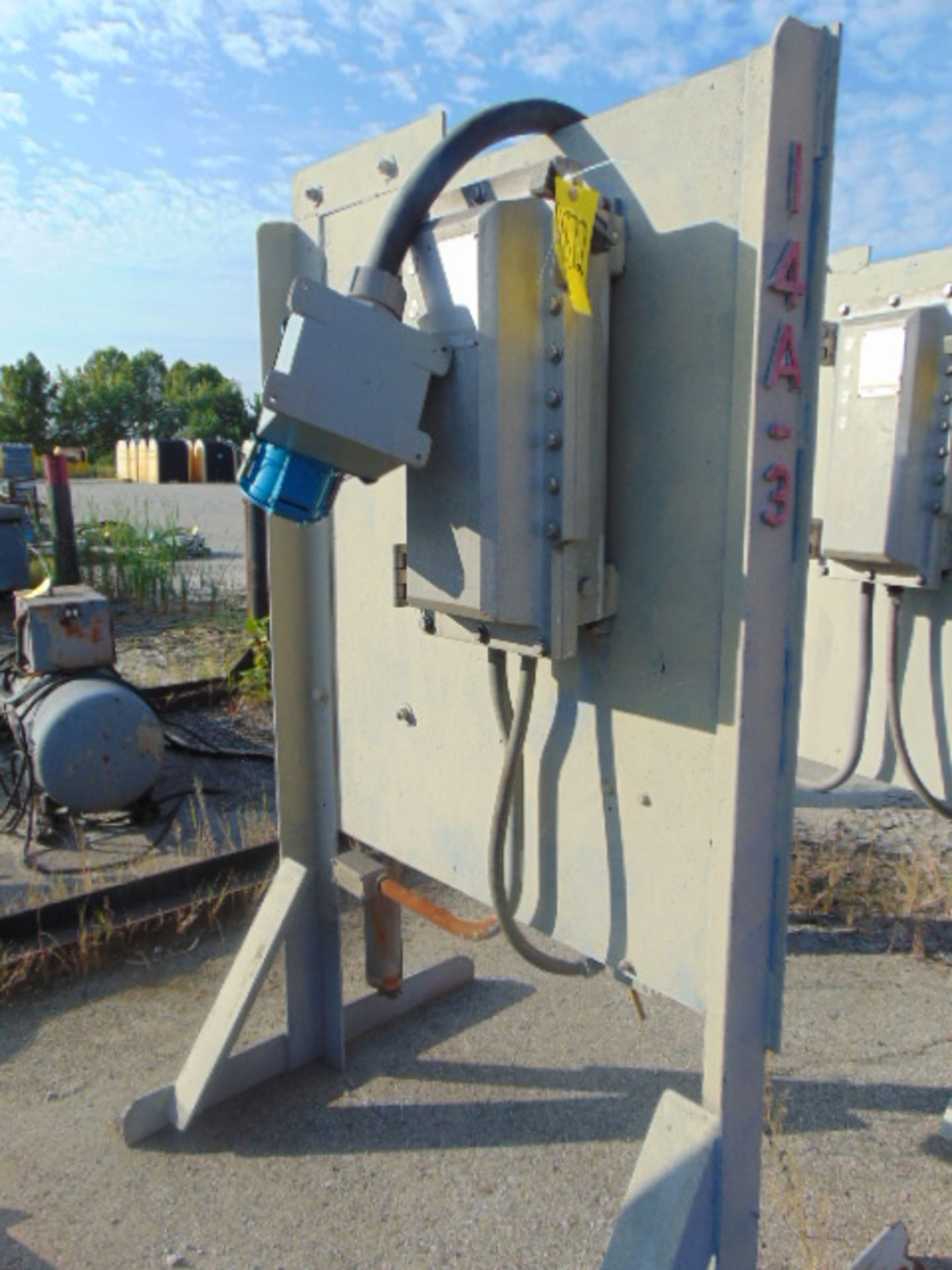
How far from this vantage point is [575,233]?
1.25 metres

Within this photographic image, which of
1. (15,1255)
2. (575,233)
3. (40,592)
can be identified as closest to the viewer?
(575,233)

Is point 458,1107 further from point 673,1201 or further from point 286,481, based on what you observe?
point 286,481

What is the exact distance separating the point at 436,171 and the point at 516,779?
3.14 ft

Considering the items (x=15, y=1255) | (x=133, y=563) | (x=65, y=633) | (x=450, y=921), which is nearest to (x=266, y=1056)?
(x=15, y=1255)

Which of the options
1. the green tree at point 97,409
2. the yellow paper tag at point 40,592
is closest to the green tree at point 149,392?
the green tree at point 97,409

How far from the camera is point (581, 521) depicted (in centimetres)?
137

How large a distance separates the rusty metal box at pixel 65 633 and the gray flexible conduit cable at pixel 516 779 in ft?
8.37

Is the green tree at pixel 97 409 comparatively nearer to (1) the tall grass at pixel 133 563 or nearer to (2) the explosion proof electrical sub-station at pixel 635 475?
(1) the tall grass at pixel 133 563

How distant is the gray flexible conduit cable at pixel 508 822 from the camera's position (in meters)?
1.53

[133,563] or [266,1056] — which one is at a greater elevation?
[133,563]

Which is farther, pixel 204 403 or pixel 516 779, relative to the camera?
pixel 204 403

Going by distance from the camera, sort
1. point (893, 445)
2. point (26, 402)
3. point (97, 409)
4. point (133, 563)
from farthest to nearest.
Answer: point (97, 409) → point (26, 402) → point (133, 563) → point (893, 445)

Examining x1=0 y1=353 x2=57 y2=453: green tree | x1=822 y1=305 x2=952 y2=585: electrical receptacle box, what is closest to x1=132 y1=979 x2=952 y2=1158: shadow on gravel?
x1=822 y1=305 x2=952 y2=585: electrical receptacle box

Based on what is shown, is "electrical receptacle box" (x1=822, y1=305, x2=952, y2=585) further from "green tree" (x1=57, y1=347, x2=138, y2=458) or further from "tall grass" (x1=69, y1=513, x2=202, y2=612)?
"green tree" (x1=57, y1=347, x2=138, y2=458)
